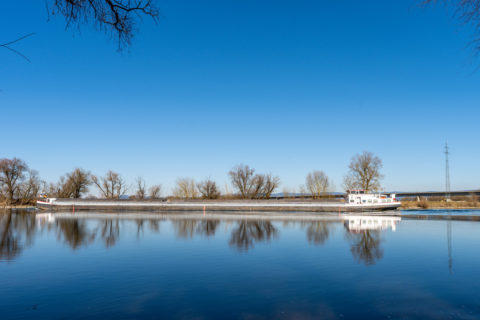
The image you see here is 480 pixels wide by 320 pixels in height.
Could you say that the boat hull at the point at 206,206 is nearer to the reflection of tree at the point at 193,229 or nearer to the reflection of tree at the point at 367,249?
the reflection of tree at the point at 193,229

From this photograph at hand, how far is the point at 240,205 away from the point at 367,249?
1603 inches

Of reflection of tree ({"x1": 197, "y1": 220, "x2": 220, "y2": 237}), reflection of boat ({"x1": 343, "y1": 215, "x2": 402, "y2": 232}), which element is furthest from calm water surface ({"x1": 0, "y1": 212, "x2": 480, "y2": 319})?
reflection of boat ({"x1": 343, "y1": 215, "x2": 402, "y2": 232})

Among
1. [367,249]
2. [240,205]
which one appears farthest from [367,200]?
[367,249]

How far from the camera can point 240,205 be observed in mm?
56406

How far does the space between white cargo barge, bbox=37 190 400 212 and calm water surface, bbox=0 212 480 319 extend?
3356 cm

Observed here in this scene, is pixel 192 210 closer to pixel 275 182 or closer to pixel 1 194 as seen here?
pixel 275 182

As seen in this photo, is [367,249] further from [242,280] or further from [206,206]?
[206,206]

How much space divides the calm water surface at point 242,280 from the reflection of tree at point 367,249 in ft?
0.20

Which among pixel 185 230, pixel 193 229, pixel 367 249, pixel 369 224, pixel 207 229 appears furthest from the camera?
pixel 369 224

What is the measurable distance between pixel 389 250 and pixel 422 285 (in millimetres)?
6723

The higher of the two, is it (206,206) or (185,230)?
(185,230)

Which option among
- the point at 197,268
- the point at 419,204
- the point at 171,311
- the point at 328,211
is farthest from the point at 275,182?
the point at 171,311

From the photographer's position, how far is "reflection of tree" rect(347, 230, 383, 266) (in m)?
13.9

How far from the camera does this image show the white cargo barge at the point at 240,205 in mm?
51125
